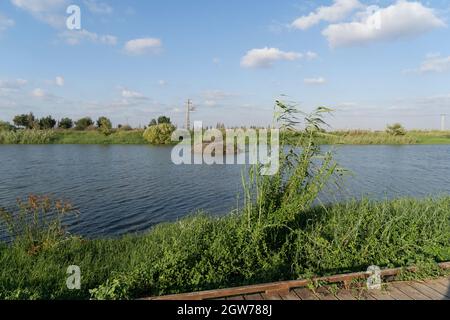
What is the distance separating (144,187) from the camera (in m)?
12.1

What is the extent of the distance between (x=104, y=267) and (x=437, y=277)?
4831 mm

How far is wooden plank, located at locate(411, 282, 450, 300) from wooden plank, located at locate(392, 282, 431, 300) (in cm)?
6

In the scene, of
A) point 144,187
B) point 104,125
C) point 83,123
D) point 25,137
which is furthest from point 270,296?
point 83,123

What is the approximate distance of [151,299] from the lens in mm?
3006

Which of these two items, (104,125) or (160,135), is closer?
(160,135)

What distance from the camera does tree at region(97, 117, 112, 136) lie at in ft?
135

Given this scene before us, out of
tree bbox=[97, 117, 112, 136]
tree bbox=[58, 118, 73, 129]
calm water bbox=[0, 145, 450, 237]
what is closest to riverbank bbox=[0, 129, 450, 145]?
tree bbox=[97, 117, 112, 136]

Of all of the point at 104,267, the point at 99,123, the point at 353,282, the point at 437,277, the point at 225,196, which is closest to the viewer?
the point at 353,282

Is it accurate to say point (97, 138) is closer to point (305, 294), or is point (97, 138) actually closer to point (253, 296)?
point (253, 296)

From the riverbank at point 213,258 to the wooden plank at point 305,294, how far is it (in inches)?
7.8

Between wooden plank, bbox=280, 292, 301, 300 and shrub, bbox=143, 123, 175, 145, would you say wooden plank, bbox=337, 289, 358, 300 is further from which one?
shrub, bbox=143, 123, 175, 145

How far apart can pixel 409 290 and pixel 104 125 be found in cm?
4475
